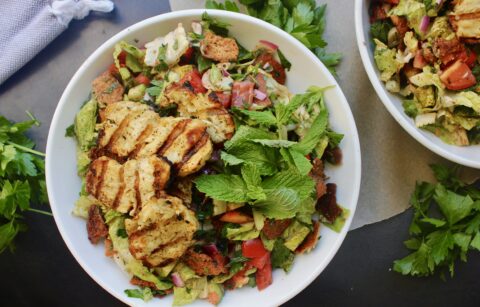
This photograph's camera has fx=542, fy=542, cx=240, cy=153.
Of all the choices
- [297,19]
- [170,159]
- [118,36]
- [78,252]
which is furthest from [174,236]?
[297,19]

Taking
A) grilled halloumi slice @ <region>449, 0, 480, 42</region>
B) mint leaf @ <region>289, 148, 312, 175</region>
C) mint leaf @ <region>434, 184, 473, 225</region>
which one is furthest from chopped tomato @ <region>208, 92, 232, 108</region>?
mint leaf @ <region>434, 184, 473, 225</region>

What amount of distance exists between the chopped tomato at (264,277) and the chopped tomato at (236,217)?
239 millimetres

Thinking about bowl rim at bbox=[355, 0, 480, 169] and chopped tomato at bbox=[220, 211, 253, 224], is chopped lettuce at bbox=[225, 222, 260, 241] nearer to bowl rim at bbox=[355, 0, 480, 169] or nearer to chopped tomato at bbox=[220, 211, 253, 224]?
chopped tomato at bbox=[220, 211, 253, 224]

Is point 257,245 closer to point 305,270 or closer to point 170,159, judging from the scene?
point 305,270

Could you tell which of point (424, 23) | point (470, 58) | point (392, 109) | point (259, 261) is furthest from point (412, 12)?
point (259, 261)

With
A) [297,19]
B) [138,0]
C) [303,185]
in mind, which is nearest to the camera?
[303,185]

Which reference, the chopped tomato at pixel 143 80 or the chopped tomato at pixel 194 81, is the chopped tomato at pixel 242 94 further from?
the chopped tomato at pixel 143 80

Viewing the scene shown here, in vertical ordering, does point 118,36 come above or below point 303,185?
above

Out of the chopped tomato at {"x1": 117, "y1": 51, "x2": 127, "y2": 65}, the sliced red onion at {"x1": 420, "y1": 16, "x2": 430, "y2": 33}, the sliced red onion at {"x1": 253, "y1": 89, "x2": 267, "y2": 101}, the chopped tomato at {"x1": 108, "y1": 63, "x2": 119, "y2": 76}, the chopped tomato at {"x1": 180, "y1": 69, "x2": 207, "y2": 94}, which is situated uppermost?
the chopped tomato at {"x1": 117, "y1": 51, "x2": 127, "y2": 65}

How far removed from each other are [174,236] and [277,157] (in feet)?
1.58

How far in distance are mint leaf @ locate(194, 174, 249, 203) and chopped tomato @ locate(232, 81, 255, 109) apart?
29 centimetres

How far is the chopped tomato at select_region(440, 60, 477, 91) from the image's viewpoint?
215 centimetres

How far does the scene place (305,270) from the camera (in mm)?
2180

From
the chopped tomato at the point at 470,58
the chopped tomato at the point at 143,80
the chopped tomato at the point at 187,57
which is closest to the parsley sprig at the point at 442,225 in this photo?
the chopped tomato at the point at 470,58
